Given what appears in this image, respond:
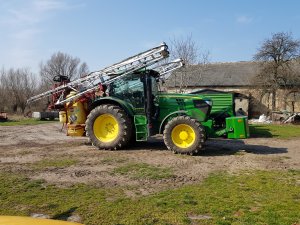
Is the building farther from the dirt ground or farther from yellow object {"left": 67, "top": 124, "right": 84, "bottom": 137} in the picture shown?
yellow object {"left": 67, "top": 124, "right": 84, "bottom": 137}

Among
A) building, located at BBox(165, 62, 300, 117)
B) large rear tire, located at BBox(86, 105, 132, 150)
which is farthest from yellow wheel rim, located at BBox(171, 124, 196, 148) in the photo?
building, located at BBox(165, 62, 300, 117)

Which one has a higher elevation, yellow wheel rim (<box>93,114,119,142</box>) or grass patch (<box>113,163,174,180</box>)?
yellow wheel rim (<box>93,114,119,142</box>)

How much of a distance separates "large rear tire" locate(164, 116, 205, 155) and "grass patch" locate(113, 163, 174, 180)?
1916mm

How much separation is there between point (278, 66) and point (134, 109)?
27912 millimetres

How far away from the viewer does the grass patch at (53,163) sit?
9328 millimetres

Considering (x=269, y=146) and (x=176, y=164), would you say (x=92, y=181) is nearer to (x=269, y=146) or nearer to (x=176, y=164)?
(x=176, y=164)

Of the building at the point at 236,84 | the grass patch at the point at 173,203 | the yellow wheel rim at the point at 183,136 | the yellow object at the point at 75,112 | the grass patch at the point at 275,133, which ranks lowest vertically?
the grass patch at the point at 173,203

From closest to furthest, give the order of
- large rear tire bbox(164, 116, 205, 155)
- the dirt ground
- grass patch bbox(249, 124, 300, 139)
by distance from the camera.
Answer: the dirt ground, large rear tire bbox(164, 116, 205, 155), grass patch bbox(249, 124, 300, 139)

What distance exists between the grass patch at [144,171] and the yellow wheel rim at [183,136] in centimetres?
203

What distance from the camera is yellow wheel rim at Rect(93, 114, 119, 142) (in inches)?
491

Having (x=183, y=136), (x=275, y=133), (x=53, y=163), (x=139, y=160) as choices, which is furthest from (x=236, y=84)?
(x=53, y=163)

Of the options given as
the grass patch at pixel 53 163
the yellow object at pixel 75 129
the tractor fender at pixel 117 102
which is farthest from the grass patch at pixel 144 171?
the yellow object at pixel 75 129

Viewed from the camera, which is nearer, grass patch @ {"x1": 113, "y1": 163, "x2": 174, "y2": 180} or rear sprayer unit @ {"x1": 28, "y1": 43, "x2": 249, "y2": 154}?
grass patch @ {"x1": 113, "y1": 163, "x2": 174, "y2": 180}

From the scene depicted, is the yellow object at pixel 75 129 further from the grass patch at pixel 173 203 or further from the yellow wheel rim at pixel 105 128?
the grass patch at pixel 173 203
